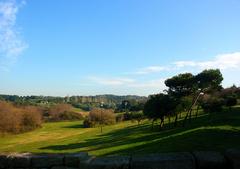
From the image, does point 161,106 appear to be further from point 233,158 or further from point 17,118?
point 17,118

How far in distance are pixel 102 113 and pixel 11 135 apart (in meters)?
33.3

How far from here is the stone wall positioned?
5965mm

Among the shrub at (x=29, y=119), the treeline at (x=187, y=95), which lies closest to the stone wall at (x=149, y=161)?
the treeline at (x=187, y=95)

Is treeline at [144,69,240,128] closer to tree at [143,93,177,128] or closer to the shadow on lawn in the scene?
tree at [143,93,177,128]

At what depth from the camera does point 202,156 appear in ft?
20.1

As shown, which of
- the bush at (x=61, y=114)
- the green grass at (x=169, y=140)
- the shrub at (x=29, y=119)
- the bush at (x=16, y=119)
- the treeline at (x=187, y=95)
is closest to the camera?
the green grass at (x=169, y=140)

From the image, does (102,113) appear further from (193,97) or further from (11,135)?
(193,97)

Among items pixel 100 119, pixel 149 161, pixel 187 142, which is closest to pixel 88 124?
pixel 100 119

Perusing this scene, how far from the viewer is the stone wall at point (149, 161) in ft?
19.6

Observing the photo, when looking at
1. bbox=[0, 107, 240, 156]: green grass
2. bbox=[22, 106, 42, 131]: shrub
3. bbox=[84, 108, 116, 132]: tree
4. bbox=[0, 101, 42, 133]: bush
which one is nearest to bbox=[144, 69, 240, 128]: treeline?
bbox=[0, 107, 240, 156]: green grass

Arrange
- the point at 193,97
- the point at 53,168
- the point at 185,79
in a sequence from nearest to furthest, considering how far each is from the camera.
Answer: the point at 53,168, the point at 185,79, the point at 193,97

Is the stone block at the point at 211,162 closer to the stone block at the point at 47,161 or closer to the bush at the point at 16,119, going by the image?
the stone block at the point at 47,161

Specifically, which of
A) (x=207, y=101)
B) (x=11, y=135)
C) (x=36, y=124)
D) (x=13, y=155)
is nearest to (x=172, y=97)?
(x=207, y=101)

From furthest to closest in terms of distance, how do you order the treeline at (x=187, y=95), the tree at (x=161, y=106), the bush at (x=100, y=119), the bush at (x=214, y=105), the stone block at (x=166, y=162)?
the bush at (x=100, y=119)
the tree at (x=161, y=106)
the bush at (x=214, y=105)
the treeline at (x=187, y=95)
the stone block at (x=166, y=162)
